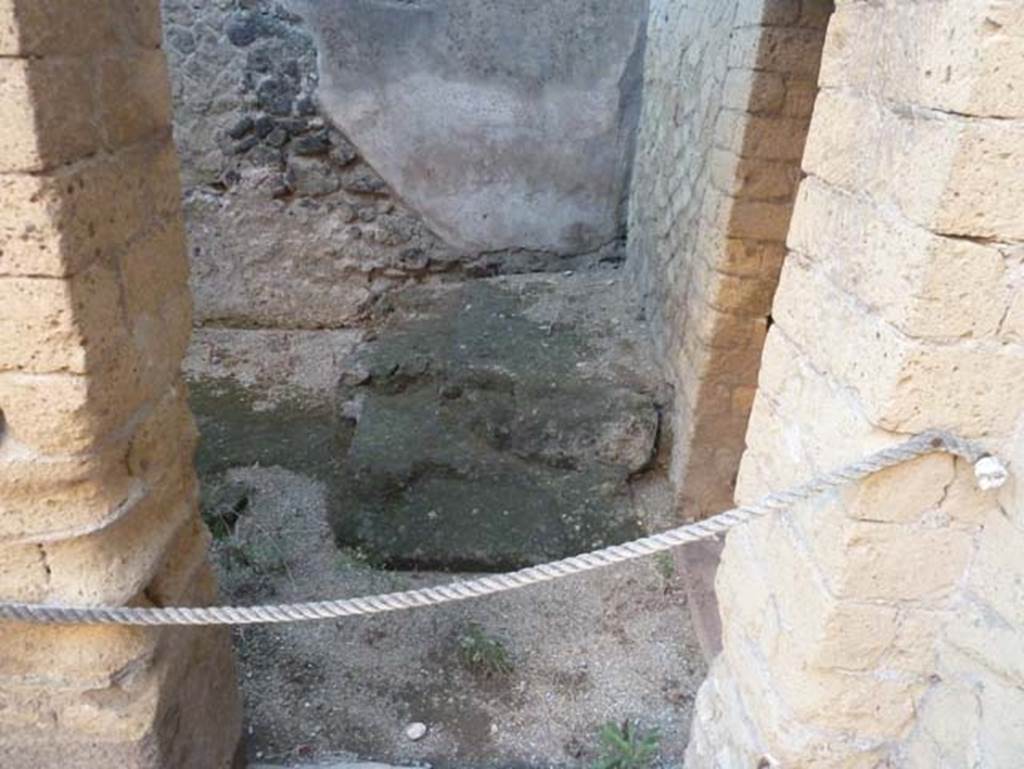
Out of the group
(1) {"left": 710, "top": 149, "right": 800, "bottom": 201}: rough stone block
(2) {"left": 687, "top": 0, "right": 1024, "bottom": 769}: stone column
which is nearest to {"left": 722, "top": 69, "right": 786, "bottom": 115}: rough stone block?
(1) {"left": 710, "top": 149, "right": 800, "bottom": 201}: rough stone block

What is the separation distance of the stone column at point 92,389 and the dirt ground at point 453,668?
64cm

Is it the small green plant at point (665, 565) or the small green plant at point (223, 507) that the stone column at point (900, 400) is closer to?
the small green plant at point (665, 565)

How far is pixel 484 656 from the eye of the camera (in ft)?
8.50

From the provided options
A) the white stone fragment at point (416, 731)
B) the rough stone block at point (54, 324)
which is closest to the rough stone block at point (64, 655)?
the rough stone block at point (54, 324)

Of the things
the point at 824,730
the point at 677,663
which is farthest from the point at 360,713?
the point at 824,730

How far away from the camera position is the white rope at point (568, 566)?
124cm

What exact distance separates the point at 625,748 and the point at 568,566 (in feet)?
3.79

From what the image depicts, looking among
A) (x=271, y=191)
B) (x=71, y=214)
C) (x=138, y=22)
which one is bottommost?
(x=271, y=191)

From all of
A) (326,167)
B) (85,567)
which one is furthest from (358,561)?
(326,167)

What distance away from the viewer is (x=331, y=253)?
17.9 feet

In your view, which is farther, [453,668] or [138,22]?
[453,668]

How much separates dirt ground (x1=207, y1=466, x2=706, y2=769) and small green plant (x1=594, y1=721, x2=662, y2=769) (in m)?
0.05

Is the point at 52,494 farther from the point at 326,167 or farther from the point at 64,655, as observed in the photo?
the point at 326,167

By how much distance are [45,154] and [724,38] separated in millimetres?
2551
